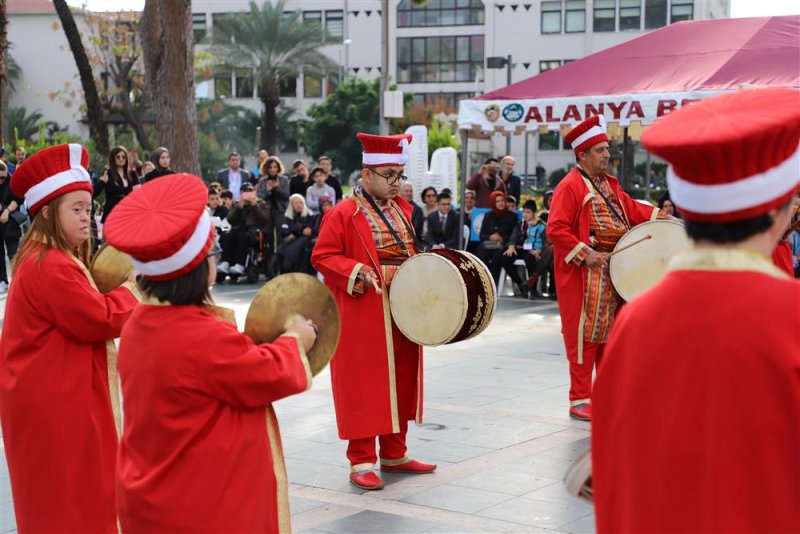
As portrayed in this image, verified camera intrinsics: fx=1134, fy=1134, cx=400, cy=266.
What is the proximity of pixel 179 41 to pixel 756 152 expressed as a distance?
55.1 ft

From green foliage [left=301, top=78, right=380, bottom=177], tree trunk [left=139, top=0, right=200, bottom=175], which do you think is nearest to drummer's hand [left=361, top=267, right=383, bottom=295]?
tree trunk [left=139, top=0, right=200, bottom=175]

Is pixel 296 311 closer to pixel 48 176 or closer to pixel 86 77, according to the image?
pixel 48 176

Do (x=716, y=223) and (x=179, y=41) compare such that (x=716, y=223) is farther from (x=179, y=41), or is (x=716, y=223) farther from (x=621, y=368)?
(x=179, y=41)

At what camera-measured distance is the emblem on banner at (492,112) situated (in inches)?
589

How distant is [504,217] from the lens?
1648 cm

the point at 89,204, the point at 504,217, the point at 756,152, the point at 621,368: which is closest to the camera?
the point at 756,152

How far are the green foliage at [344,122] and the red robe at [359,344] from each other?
173 ft

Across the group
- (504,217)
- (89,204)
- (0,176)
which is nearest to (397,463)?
(89,204)

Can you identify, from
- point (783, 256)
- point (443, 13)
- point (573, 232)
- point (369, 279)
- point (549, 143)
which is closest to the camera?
point (369, 279)

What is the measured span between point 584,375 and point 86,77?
20545mm

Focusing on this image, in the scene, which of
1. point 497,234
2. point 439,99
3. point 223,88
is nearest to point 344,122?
point 439,99

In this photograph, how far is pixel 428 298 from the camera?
6.41 metres

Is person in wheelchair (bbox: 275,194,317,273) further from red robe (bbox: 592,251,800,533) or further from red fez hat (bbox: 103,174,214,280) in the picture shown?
red robe (bbox: 592,251,800,533)

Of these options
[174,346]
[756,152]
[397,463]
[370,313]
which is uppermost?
[756,152]
